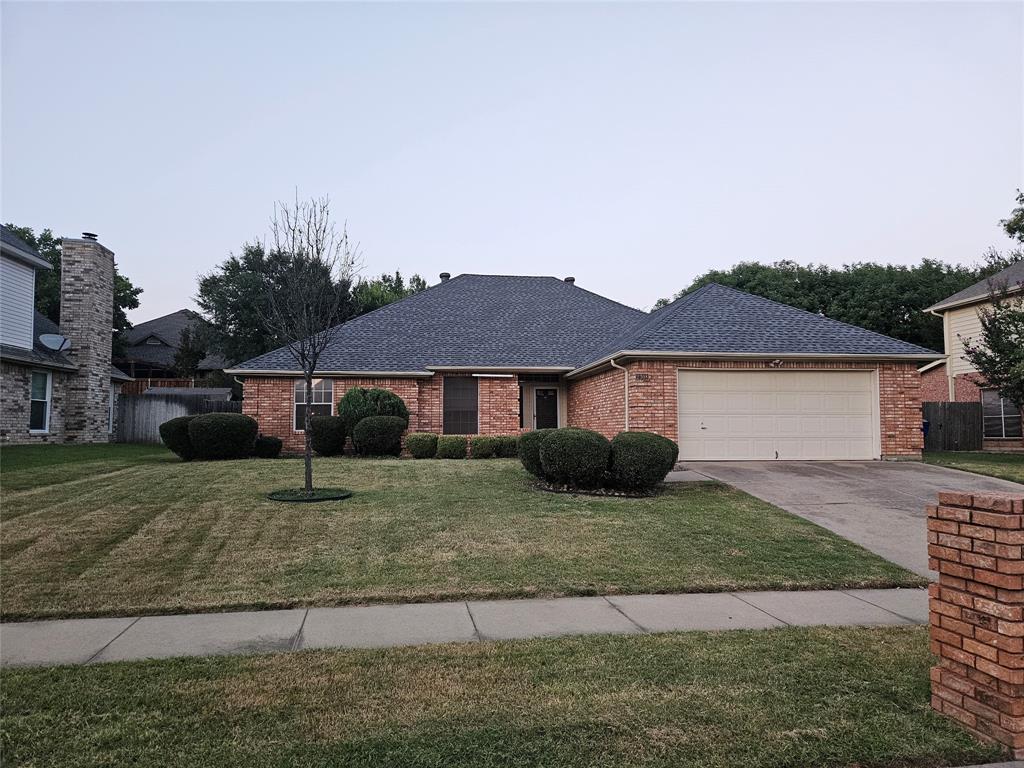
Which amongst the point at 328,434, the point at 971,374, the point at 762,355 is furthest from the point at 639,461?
the point at 971,374

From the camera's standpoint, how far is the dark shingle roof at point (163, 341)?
38125mm

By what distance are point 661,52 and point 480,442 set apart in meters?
9.95

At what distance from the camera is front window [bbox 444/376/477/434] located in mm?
18641

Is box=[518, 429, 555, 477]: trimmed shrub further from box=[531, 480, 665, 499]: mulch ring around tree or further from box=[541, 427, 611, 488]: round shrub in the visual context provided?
box=[531, 480, 665, 499]: mulch ring around tree

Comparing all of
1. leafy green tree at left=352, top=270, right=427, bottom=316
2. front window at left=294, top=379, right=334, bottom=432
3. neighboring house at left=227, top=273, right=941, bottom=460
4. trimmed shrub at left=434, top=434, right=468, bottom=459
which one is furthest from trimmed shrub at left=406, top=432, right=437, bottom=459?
leafy green tree at left=352, top=270, right=427, bottom=316

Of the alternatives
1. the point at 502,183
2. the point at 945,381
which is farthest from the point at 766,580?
the point at 945,381

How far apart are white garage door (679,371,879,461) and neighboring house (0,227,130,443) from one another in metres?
18.4

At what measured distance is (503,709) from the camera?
3.25 m

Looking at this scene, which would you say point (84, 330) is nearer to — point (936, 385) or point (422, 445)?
point (422, 445)

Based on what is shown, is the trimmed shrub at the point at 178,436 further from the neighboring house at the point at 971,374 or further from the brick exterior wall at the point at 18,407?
the neighboring house at the point at 971,374

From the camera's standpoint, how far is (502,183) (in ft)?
54.7

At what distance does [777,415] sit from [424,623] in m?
11.7

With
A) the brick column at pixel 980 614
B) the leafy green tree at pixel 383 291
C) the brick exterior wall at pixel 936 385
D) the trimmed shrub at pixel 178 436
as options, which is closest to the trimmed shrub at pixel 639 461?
the brick column at pixel 980 614

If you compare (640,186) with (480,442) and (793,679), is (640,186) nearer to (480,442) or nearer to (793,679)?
(480,442)
